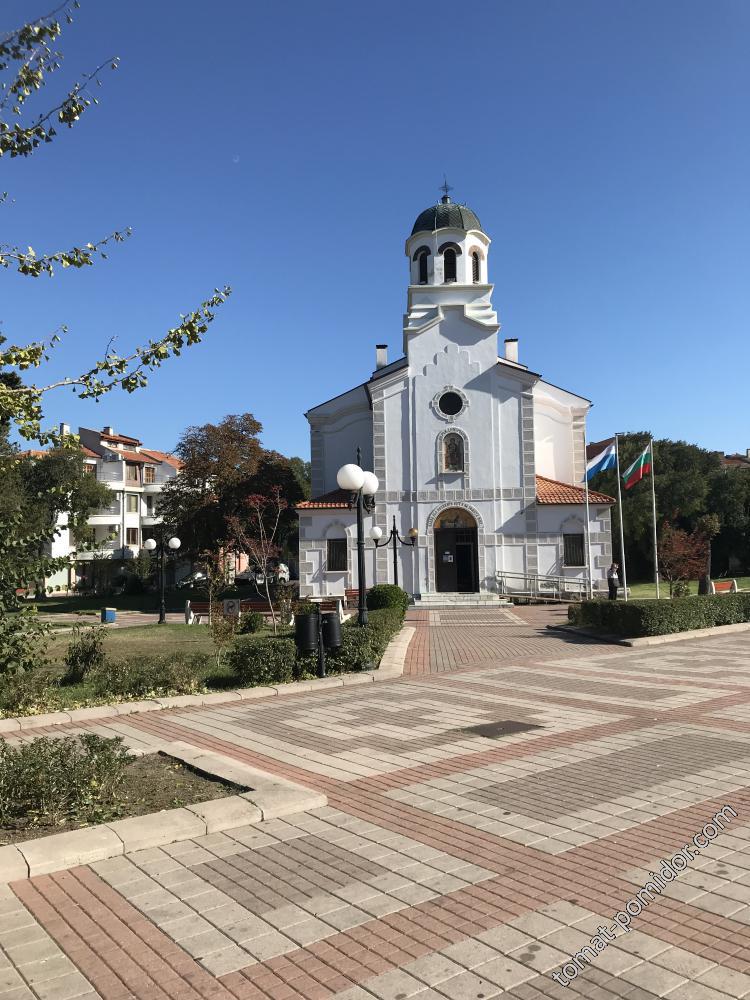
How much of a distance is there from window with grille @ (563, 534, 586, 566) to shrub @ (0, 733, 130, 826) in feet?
95.4

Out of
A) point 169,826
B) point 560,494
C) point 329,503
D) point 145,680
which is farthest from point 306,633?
point 560,494

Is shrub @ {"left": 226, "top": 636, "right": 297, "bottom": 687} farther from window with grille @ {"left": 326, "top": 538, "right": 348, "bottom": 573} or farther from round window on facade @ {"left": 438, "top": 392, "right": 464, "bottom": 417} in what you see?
round window on facade @ {"left": 438, "top": 392, "right": 464, "bottom": 417}

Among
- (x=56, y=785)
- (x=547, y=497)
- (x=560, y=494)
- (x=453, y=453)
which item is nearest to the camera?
(x=56, y=785)

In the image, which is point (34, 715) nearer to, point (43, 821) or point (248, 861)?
point (43, 821)

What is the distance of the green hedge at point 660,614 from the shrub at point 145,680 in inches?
420

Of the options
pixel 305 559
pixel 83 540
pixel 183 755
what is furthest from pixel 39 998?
pixel 305 559

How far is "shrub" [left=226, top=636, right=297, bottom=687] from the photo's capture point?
11.9 m

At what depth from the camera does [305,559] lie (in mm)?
34875

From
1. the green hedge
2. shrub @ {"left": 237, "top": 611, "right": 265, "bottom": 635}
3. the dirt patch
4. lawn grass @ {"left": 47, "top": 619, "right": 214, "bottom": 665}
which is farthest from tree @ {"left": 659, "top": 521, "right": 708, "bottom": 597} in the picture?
the dirt patch

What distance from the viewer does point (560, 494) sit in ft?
113

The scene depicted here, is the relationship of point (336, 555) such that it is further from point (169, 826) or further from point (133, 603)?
point (169, 826)

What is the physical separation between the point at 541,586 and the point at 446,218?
18199mm

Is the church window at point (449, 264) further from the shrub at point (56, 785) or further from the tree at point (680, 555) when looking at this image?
the shrub at point (56, 785)

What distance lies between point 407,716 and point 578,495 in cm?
2573
